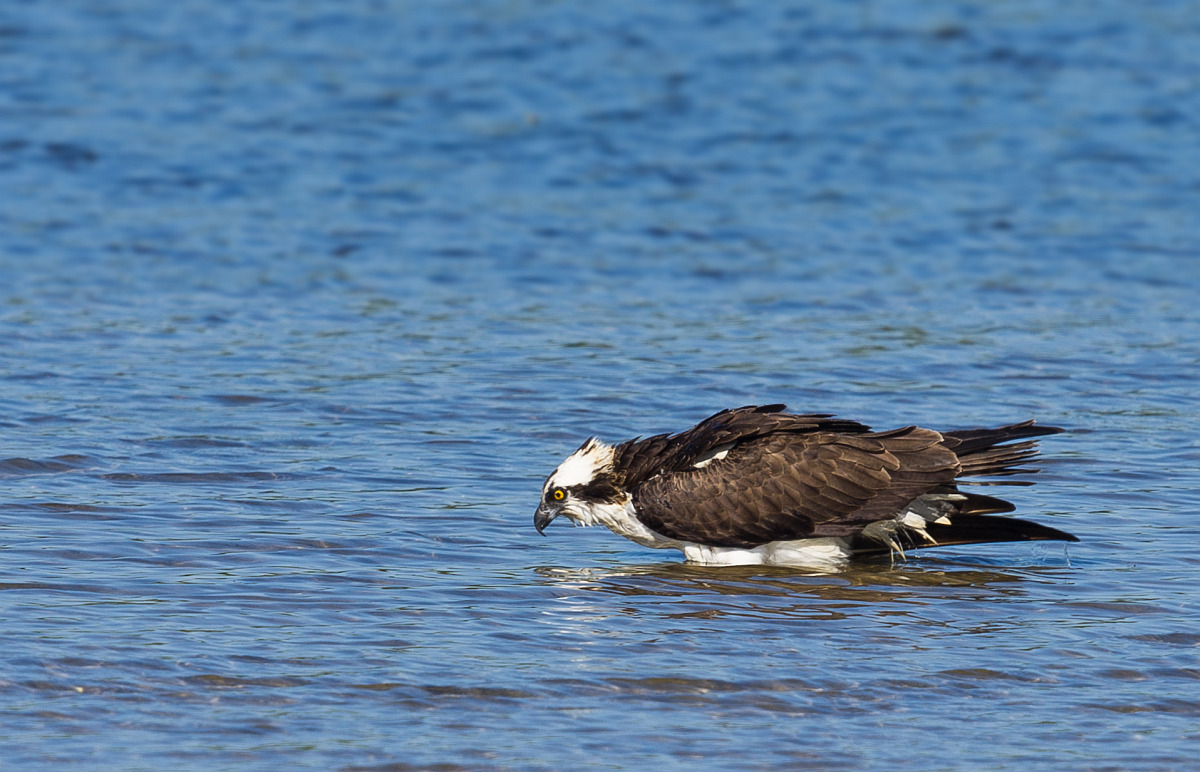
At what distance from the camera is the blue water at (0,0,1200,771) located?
722 cm

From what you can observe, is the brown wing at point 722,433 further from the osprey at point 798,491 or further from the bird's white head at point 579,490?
the bird's white head at point 579,490

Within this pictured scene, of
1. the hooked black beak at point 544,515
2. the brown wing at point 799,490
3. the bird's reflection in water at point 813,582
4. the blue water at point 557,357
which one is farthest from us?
the hooked black beak at point 544,515

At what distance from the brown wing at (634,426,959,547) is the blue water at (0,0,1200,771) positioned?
0.30 metres

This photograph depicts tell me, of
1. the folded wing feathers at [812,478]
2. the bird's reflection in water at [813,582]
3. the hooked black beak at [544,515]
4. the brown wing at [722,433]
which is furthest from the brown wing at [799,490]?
the hooked black beak at [544,515]

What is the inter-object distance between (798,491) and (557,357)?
183 inches

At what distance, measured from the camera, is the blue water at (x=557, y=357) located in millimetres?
7219

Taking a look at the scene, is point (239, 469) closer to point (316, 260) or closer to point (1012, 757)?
point (1012, 757)

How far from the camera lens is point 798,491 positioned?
9.42 m

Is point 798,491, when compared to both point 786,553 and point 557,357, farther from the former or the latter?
point 557,357

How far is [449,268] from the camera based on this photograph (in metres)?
17.0

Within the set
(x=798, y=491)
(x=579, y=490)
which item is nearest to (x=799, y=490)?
(x=798, y=491)

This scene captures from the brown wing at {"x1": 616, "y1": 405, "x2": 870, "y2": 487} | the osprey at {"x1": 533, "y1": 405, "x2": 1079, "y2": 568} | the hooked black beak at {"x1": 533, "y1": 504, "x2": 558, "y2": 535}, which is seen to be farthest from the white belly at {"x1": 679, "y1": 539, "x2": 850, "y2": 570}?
the hooked black beak at {"x1": 533, "y1": 504, "x2": 558, "y2": 535}

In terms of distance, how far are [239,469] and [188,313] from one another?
467 cm

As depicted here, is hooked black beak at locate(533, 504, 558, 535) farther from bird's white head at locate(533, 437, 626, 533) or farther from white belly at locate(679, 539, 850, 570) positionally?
white belly at locate(679, 539, 850, 570)
